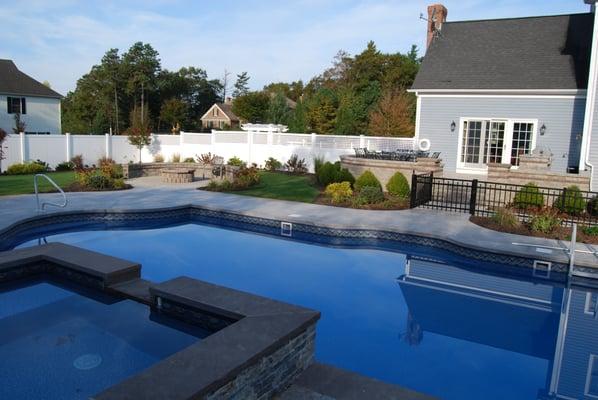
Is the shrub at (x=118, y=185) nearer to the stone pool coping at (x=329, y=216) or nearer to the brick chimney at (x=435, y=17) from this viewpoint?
the stone pool coping at (x=329, y=216)

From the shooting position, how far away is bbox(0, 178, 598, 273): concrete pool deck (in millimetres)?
9625

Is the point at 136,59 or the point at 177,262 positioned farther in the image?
the point at 136,59

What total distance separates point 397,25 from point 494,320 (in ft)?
80.0

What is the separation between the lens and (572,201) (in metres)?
11.9

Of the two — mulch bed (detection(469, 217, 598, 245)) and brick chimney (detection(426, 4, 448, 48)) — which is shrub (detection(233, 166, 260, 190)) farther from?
brick chimney (detection(426, 4, 448, 48))

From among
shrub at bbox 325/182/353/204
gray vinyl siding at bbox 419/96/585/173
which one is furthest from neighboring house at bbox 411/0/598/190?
shrub at bbox 325/182/353/204

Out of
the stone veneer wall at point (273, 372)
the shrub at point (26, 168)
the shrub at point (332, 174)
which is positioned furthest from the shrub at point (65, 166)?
the stone veneer wall at point (273, 372)

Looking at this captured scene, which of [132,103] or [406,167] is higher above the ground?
[132,103]

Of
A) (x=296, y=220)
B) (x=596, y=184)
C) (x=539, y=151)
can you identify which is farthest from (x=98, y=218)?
(x=596, y=184)

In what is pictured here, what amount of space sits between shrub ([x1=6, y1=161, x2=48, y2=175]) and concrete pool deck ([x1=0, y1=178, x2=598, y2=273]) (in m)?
6.77

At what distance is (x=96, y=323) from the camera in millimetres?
6016

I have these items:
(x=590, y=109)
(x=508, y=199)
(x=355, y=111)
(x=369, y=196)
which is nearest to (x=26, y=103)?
(x=355, y=111)

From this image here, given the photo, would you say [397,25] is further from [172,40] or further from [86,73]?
[86,73]

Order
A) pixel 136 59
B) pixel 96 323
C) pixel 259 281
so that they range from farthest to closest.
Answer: pixel 136 59 < pixel 259 281 < pixel 96 323
